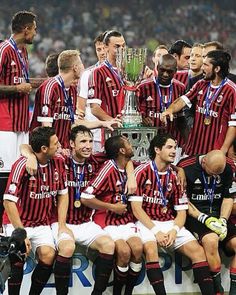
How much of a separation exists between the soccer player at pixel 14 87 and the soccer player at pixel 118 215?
0.63 m

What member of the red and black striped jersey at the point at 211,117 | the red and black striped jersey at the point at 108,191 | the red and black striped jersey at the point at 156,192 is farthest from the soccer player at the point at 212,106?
the red and black striped jersey at the point at 108,191

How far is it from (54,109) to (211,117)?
1139 millimetres

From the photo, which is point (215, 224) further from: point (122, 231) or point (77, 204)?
point (77, 204)

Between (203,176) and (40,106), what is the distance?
4.11 ft

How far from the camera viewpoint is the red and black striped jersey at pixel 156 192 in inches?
240

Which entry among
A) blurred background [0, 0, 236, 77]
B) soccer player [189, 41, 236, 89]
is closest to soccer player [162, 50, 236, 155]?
soccer player [189, 41, 236, 89]

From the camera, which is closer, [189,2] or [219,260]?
[219,260]

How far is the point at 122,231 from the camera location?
602cm

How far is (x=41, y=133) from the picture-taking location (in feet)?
18.9

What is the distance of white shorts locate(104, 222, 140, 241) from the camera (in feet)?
19.6

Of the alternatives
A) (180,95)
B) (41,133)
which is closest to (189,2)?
(180,95)

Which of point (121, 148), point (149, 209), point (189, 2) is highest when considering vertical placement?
point (189, 2)

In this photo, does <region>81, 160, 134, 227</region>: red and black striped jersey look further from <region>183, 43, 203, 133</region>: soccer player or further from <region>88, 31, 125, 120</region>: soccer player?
<region>183, 43, 203, 133</region>: soccer player

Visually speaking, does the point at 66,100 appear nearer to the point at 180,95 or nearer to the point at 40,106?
the point at 40,106
